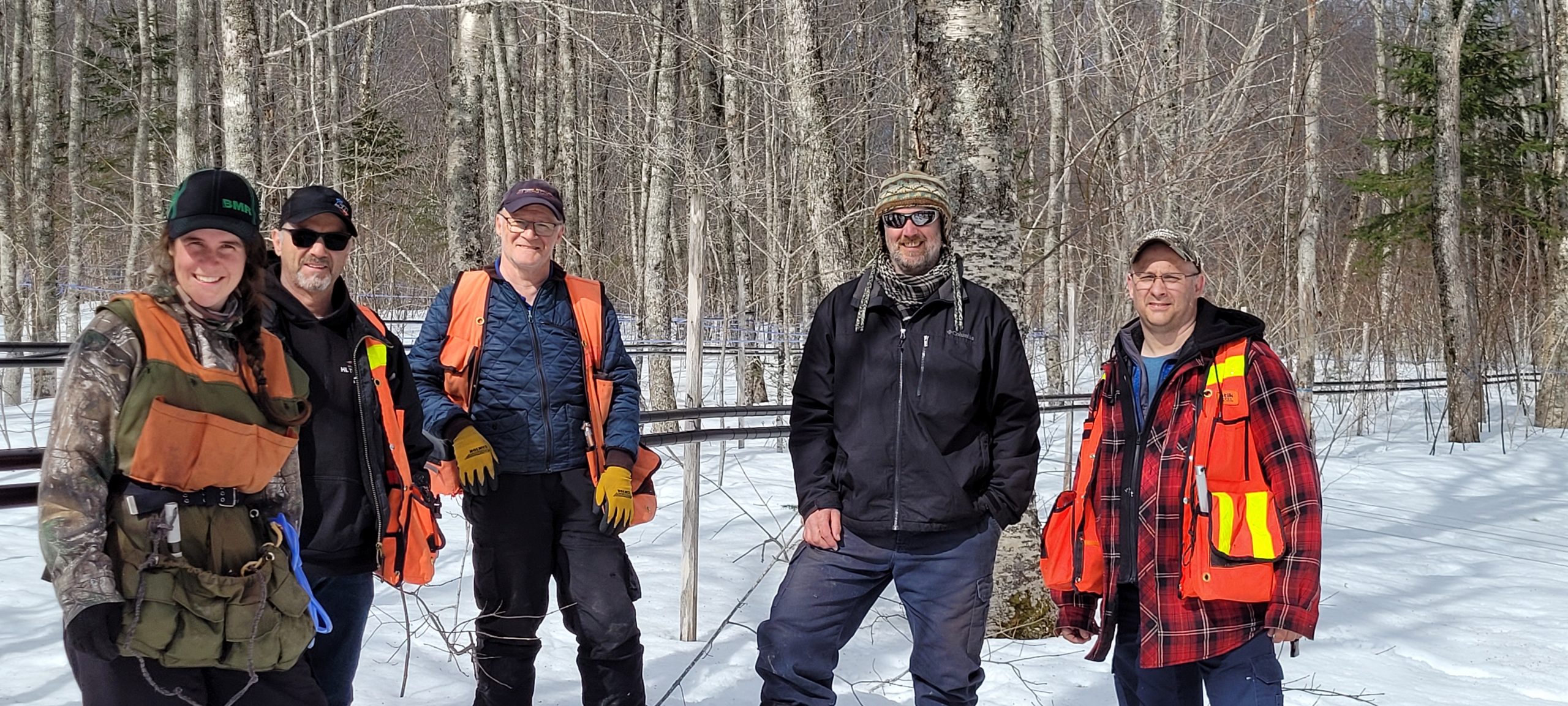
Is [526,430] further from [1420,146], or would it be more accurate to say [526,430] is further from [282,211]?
[1420,146]

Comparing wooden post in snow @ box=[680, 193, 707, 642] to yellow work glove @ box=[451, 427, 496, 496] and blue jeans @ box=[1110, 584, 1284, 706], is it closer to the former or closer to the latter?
yellow work glove @ box=[451, 427, 496, 496]

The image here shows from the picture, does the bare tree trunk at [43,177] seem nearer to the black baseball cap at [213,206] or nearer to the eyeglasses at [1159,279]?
the black baseball cap at [213,206]

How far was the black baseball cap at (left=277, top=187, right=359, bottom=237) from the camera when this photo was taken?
3074mm

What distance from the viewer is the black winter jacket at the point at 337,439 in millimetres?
2922

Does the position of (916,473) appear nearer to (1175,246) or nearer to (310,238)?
(1175,246)

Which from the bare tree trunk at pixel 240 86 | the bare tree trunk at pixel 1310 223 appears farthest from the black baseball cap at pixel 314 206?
the bare tree trunk at pixel 1310 223

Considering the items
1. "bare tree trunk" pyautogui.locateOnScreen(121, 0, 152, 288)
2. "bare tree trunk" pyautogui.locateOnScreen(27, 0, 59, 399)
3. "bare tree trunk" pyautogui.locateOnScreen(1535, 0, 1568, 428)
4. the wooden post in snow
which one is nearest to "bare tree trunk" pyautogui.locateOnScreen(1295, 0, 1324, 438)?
"bare tree trunk" pyautogui.locateOnScreen(1535, 0, 1568, 428)

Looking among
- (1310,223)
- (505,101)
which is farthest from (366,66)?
(1310,223)

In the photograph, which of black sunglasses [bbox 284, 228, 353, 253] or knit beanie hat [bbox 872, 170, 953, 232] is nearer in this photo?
black sunglasses [bbox 284, 228, 353, 253]

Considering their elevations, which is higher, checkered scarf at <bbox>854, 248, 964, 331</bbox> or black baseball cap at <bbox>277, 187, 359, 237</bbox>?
black baseball cap at <bbox>277, 187, 359, 237</bbox>

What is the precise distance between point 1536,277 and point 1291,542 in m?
23.6

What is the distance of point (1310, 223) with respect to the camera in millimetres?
14734

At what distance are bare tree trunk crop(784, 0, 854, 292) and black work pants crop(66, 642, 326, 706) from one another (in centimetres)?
760

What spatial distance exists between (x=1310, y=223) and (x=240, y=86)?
12.9 m
